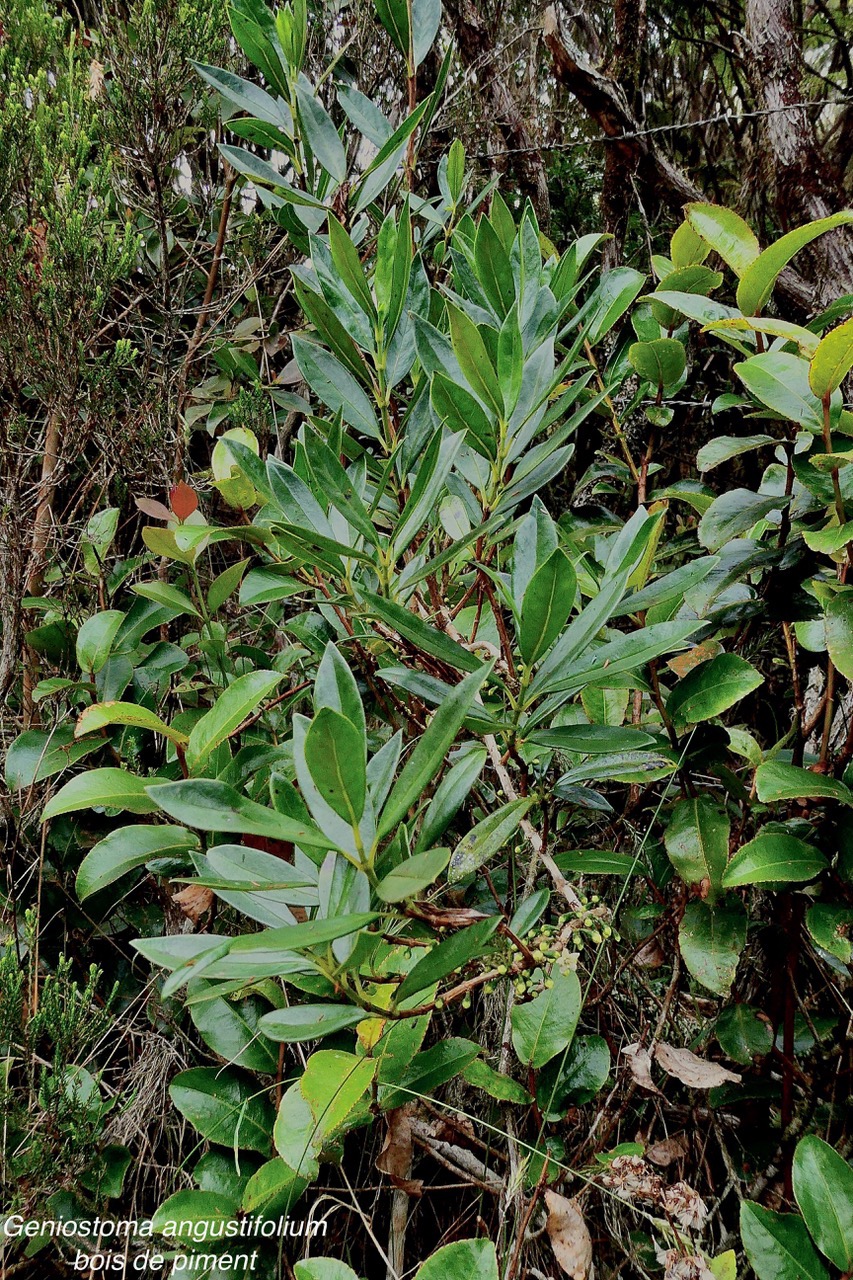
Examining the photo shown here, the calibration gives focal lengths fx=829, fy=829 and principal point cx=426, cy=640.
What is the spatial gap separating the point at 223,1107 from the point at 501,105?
199 centimetres

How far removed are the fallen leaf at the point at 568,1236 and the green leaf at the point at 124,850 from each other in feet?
1.56

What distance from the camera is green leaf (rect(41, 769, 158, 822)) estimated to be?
2.71 ft

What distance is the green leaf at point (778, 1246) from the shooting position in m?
0.75

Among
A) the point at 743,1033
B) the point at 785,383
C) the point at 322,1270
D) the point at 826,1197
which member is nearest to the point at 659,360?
the point at 785,383

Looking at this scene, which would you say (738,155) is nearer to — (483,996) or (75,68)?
(75,68)

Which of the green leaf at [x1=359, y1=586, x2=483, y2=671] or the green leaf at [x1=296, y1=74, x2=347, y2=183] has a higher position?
the green leaf at [x1=296, y1=74, x2=347, y2=183]

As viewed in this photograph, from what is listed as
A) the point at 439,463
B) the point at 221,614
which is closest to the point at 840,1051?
the point at 439,463

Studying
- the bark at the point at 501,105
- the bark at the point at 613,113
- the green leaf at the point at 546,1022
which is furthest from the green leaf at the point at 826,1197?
the bark at the point at 501,105

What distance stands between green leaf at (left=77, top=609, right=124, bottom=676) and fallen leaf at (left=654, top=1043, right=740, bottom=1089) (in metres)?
0.84

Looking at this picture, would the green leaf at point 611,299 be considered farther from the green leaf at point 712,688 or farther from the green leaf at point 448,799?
the green leaf at point 448,799

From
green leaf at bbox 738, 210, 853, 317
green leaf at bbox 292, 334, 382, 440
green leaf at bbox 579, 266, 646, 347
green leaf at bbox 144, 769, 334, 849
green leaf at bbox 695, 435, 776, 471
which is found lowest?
green leaf at bbox 144, 769, 334, 849

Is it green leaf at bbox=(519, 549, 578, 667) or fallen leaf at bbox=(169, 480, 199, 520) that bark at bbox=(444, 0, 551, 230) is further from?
green leaf at bbox=(519, 549, 578, 667)

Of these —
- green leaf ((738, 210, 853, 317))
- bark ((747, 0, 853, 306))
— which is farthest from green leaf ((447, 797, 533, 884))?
bark ((747, 0, 853, 306))

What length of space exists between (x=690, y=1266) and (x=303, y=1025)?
1.25 ft
